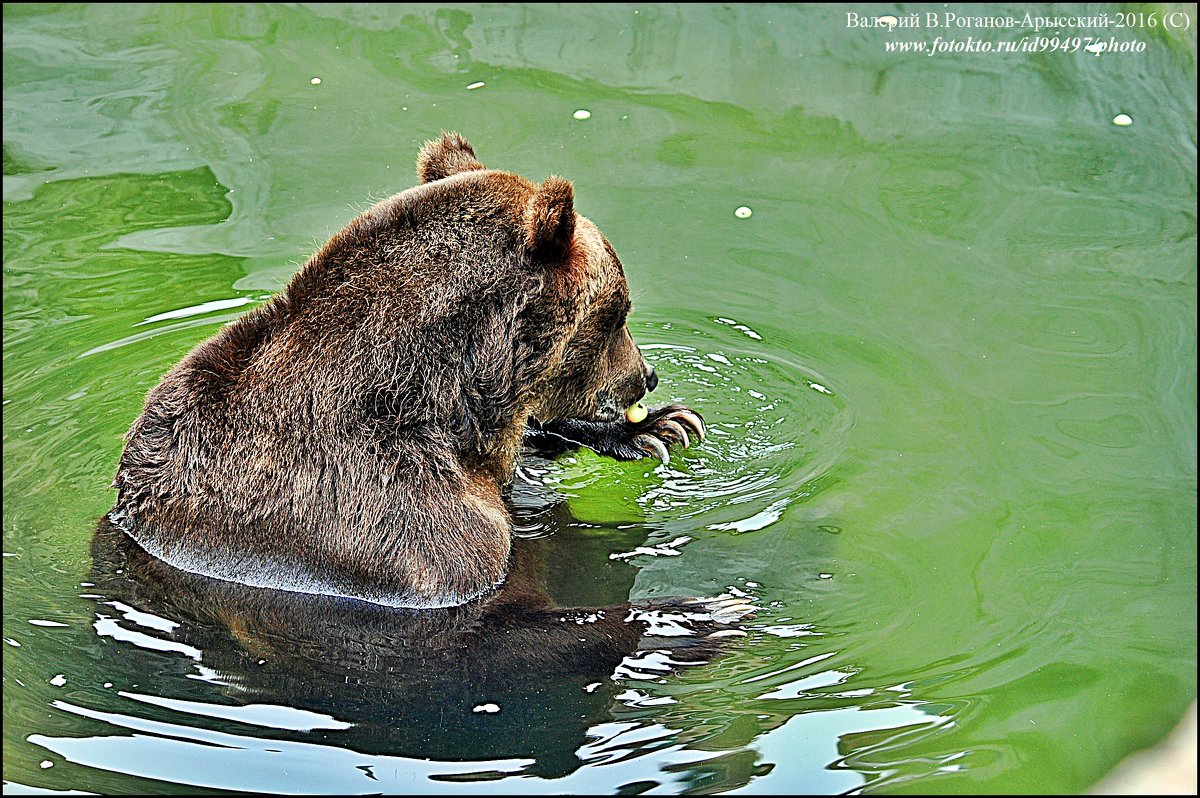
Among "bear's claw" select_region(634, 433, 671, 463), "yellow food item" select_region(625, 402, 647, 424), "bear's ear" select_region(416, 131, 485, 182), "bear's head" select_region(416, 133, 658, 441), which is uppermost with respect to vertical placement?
"bear's ear" select_region(416, 131, 485, 182)

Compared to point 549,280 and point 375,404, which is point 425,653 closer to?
point 375,404

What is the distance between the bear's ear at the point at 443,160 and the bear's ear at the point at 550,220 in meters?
0.82

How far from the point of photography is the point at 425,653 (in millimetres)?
6004

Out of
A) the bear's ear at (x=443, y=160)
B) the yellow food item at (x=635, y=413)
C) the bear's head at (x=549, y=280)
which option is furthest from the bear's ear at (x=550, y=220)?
the yellow food item at (x=635, y=413)

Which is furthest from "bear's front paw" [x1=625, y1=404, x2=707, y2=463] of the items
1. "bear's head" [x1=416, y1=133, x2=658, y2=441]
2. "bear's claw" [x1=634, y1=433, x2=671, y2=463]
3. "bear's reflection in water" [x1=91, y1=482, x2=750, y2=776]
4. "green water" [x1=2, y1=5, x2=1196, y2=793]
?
"bear's reflection in water" [x1=91, y1=482, x2=750, y2=776]

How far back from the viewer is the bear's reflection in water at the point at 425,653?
18.9 feet

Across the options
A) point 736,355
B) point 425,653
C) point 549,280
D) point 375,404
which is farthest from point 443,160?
point 736,355

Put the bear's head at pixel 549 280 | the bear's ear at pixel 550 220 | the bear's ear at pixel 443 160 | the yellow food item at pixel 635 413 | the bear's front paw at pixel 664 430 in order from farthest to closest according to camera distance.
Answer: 1. the bear's front paw at pixel 664 430
2. the yellow food item at pixel 635 413
3. the bear's ear at pixel 443 160
4. the bear's head at pixel 549 280
5. the bear's ear at pixel 550 220

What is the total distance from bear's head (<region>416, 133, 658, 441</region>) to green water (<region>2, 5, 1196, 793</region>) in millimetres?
896

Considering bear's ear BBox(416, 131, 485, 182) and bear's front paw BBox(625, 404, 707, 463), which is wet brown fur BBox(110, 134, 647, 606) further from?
bear's front paw BBox(625, 404, 707, 463)

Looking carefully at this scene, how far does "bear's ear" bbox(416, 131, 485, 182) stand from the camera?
22.4 feet

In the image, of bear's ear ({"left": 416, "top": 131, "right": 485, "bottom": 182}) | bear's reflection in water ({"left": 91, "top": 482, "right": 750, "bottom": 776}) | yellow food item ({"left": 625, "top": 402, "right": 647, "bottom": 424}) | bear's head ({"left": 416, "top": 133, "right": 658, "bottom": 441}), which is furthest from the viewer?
yellow food item ({"left": 625, "top": 402, "right": 647, "bottom": 424})

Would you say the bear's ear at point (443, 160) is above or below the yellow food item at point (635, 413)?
above

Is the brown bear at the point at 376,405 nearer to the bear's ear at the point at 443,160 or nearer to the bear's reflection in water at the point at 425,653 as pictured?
the bear's reflection in water at the point at 425,653
